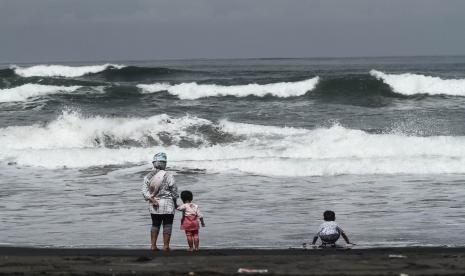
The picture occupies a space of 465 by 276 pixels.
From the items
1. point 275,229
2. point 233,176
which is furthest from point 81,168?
point 275,229

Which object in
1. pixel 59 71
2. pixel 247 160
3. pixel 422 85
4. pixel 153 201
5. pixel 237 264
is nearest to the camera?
pixel 237 264

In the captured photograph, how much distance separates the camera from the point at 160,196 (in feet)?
31.8

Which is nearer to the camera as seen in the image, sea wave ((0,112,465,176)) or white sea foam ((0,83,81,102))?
sea wave ((0,112,465,176))

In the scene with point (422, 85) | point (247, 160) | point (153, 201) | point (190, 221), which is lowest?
point (190, 221)

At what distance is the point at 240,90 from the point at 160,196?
98.8 ft

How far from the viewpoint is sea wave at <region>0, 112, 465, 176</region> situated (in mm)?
18891

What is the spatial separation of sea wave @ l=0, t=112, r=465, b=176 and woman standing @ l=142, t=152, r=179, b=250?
8.75 metres

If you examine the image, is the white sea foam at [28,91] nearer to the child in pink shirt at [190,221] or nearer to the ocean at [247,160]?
the ocean at [247,160]

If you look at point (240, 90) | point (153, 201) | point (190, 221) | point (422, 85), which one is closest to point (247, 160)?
point (190, 221)

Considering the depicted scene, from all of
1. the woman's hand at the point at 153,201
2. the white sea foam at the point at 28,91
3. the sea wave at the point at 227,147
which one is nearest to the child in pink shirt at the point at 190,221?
the woman's hand at the point at 153,201

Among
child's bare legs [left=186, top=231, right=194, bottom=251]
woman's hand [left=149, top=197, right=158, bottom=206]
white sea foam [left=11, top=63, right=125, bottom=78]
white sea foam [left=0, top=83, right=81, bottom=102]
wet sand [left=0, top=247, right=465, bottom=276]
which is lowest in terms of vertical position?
child's bare legs [left=186, top=231, right=194, bottom=251]

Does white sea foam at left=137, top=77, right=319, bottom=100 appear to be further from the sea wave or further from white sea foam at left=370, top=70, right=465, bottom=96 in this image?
the sea wave

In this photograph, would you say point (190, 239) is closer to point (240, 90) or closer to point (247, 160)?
point (247, 160)

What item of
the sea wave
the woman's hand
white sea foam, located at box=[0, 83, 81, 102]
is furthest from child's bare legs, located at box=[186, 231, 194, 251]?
white sea foam, located at box=[0, 83, 81, 102]
